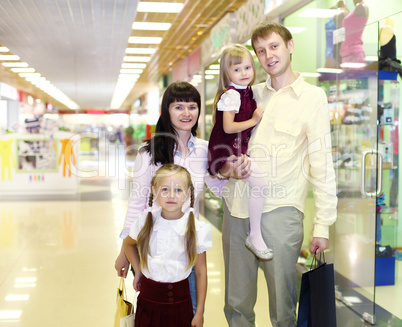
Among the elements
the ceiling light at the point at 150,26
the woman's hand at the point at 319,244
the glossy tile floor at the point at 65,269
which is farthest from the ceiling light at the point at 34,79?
the woman's hand at the point at 319,244

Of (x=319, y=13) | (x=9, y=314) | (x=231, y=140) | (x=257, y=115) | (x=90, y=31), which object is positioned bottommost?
(x=9, y=314)

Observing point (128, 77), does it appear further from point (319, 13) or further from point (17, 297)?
point (17, 297)

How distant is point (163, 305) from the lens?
1.89 meters

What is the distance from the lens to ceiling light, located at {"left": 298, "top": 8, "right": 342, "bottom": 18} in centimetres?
→ 348

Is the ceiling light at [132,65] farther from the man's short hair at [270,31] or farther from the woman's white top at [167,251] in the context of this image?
the woman's white top at [167,251]

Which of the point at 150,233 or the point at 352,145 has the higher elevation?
the point at 352,145

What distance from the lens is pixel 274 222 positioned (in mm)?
1991

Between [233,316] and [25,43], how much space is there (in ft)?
27.8

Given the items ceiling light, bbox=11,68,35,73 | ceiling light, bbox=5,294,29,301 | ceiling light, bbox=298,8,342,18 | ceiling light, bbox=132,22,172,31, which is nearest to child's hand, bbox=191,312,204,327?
ceiling light, bbox=5,294,29,301

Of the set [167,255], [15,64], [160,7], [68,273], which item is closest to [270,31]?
[167,255]

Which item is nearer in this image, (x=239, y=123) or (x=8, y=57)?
(x=239, y=123)

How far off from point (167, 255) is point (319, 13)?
2718 mm

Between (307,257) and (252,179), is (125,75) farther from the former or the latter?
(252,179)

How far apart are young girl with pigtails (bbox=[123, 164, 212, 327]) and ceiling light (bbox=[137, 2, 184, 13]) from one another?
5086mm
